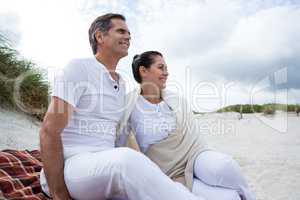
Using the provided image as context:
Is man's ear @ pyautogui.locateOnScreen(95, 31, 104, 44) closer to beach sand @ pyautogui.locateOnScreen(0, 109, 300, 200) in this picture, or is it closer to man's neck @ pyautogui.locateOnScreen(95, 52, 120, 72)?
man's neck @ pyautogui.locateOnScreen(95, 52, 120, 72)

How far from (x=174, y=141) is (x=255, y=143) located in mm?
4468

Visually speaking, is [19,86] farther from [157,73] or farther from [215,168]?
[215,168]

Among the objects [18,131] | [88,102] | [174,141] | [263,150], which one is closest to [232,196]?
[174,141]

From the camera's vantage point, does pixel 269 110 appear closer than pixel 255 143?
No

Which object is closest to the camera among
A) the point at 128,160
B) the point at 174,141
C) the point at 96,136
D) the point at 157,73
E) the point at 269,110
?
the point at 128,160

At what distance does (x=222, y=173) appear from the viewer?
1.82 meters

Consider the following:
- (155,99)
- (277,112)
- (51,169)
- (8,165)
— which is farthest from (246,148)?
(51,169)

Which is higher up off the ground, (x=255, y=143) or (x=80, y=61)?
(x=80, y=61)

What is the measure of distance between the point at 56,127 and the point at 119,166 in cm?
32

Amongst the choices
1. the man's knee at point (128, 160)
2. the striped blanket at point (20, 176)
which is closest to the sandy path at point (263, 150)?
the striped blanket at point (20, 176)

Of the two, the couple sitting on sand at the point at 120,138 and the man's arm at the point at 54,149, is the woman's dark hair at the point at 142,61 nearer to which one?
the couple sitting on sand at the point at 120,138

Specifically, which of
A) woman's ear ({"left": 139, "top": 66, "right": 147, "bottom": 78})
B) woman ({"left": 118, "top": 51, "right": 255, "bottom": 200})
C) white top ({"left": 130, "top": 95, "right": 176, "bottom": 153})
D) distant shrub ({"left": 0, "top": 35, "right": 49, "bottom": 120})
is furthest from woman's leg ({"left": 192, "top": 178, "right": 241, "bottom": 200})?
distant shrub ({"left": 0, "top": 35, "right": 49, "bottom": 120})

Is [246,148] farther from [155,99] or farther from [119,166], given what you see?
[119,166]

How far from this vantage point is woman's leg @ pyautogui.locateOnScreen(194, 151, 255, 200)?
1.83 m
